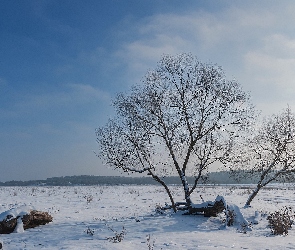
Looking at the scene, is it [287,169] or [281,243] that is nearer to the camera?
[281,243]

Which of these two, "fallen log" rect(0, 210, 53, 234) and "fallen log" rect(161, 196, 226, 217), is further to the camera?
"fallen log" rect(161, 196, 226, 217)

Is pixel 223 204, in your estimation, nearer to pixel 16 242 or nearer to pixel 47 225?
pixel 47 225

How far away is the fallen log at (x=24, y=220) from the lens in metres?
12.9

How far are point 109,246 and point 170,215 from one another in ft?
23.5

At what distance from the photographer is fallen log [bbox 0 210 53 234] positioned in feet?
42.3

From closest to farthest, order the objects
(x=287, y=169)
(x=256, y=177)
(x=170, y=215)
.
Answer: (x=170, y=215) → (x=287, y=169) → (x=256, y=177)

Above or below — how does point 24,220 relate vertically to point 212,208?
below

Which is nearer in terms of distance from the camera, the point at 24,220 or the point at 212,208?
the point at 24,220

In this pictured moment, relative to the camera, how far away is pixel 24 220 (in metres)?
13.6

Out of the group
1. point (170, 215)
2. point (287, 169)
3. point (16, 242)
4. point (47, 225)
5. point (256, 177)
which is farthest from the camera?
point (256, 177)

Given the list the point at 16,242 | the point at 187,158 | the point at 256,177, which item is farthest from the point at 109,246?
the point at 256,177

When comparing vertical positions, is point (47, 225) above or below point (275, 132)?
below

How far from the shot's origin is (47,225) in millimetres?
14539

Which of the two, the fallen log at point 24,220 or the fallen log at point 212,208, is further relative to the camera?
the fallen log at point 212,208
